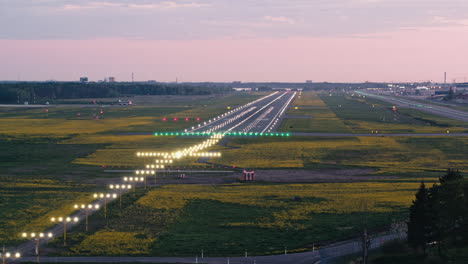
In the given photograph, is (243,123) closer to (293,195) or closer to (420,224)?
(293,195)

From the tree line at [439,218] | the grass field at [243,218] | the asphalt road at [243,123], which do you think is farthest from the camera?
the asphalt road at [243,123]

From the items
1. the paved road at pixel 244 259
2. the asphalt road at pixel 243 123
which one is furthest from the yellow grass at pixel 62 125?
the paved road at pixel 244 259

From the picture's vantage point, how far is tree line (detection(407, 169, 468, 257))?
40.0 m

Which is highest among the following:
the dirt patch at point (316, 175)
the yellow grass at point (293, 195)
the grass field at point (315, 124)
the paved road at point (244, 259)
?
the grass field at point (315, 124)

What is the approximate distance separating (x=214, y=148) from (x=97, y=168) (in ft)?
85.5

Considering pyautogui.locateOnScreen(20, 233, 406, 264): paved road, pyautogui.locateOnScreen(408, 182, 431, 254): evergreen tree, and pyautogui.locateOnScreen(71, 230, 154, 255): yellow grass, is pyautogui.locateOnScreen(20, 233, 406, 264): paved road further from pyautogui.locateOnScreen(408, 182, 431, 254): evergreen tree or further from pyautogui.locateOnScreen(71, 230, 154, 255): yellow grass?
pyautogui.locateOnScreen(408, 182, 431, 254): evergreen tree

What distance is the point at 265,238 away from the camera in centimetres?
4694

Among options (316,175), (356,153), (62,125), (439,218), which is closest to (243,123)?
(62,125)

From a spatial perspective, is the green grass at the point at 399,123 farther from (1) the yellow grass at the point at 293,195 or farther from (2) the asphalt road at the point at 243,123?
(1) the yellow grass at the point at 293,195

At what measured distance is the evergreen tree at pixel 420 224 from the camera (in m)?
39.8

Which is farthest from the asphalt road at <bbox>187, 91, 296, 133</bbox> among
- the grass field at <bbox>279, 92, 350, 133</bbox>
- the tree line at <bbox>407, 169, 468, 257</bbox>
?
the tree line at <bbox>407, 169, 468, 257</bbox>

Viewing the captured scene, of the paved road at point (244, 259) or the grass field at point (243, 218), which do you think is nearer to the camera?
the paved road at point (244, 259)

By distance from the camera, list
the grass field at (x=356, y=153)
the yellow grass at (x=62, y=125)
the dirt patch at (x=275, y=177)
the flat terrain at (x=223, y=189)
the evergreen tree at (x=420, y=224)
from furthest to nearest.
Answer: the yellow grass at (x=62, y=125) < the grass field at (x=356, y=153) < the dirt patch at (x=275, y=177) < the flat terrain at (x=223, y=189) < the evergreen tree at (x=420, y=224)

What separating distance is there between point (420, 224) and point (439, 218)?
1578 millimetres
